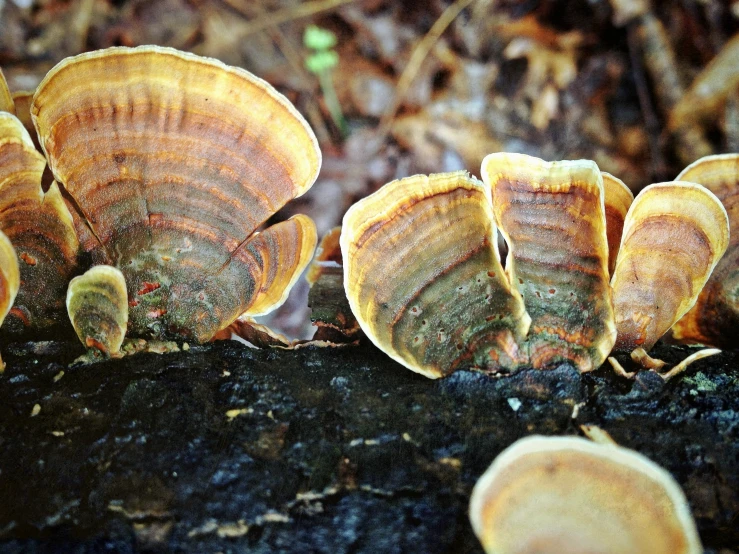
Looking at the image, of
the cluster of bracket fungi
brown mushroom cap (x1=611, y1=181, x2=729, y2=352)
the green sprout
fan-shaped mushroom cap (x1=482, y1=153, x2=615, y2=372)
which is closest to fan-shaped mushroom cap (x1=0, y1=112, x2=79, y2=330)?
the cluster of bracket fungi

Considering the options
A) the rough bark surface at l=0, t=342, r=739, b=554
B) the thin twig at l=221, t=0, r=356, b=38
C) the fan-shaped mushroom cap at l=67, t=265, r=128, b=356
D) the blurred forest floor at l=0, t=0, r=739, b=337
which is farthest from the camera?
the thin twig at l=221, t=0, r=356, b=38

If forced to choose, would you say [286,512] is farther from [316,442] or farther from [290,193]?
[290,193]

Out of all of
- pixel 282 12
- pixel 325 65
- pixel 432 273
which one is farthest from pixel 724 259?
pixel 282 12

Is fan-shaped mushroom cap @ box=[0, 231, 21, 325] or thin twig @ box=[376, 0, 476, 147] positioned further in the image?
thin twig @ box=[376, 0, 476, 147]

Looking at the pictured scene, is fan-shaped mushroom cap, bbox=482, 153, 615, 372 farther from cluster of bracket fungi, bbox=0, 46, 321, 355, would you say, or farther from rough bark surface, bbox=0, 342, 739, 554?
cluster of bracket fungi, bbox=0, 46, 321, 355

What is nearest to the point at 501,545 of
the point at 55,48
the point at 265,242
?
the point at 265,242

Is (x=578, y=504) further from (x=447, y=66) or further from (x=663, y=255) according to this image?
(x=447, y=66)
